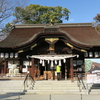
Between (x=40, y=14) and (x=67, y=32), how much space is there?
15.7m

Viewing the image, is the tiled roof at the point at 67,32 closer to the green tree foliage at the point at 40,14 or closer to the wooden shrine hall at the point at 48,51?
the wooden shrine hall at the point at 48,51

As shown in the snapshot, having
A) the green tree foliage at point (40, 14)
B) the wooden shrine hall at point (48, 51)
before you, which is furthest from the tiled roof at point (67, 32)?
the green tree foliage at point (40, 14)

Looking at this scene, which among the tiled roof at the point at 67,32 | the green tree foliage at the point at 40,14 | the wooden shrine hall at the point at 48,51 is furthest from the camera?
the green tree foliage at the point at 40,14

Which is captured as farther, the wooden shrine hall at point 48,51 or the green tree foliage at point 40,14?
the green tree foliage at point 40,14

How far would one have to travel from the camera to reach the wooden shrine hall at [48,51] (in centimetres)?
1097

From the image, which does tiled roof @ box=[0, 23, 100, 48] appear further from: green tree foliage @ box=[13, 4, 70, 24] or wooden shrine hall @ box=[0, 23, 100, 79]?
green tree foliage @ box=[13, 4, 70, 24]

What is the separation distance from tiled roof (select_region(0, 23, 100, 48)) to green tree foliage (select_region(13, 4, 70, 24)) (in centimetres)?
1084

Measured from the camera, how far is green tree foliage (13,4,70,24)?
26859mm

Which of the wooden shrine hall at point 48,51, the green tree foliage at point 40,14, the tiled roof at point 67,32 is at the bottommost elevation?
the wooden shrine hall at point 48,51

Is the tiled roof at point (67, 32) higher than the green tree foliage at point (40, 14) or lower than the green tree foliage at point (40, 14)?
lower

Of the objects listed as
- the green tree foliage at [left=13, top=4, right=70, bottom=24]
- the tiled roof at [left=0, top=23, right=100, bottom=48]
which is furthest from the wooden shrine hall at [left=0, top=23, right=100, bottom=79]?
the green tree foliage at [left=13, top=4, right=70, bottom=24]

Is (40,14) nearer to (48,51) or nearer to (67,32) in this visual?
(67,32)

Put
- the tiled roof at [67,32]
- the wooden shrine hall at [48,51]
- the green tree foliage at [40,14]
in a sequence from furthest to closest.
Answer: the green tree foliage at [40,14], the tiled roof at [67,32], the wooden shrine hall at [48,51]

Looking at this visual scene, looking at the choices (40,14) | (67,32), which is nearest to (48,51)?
A: (67,32)
